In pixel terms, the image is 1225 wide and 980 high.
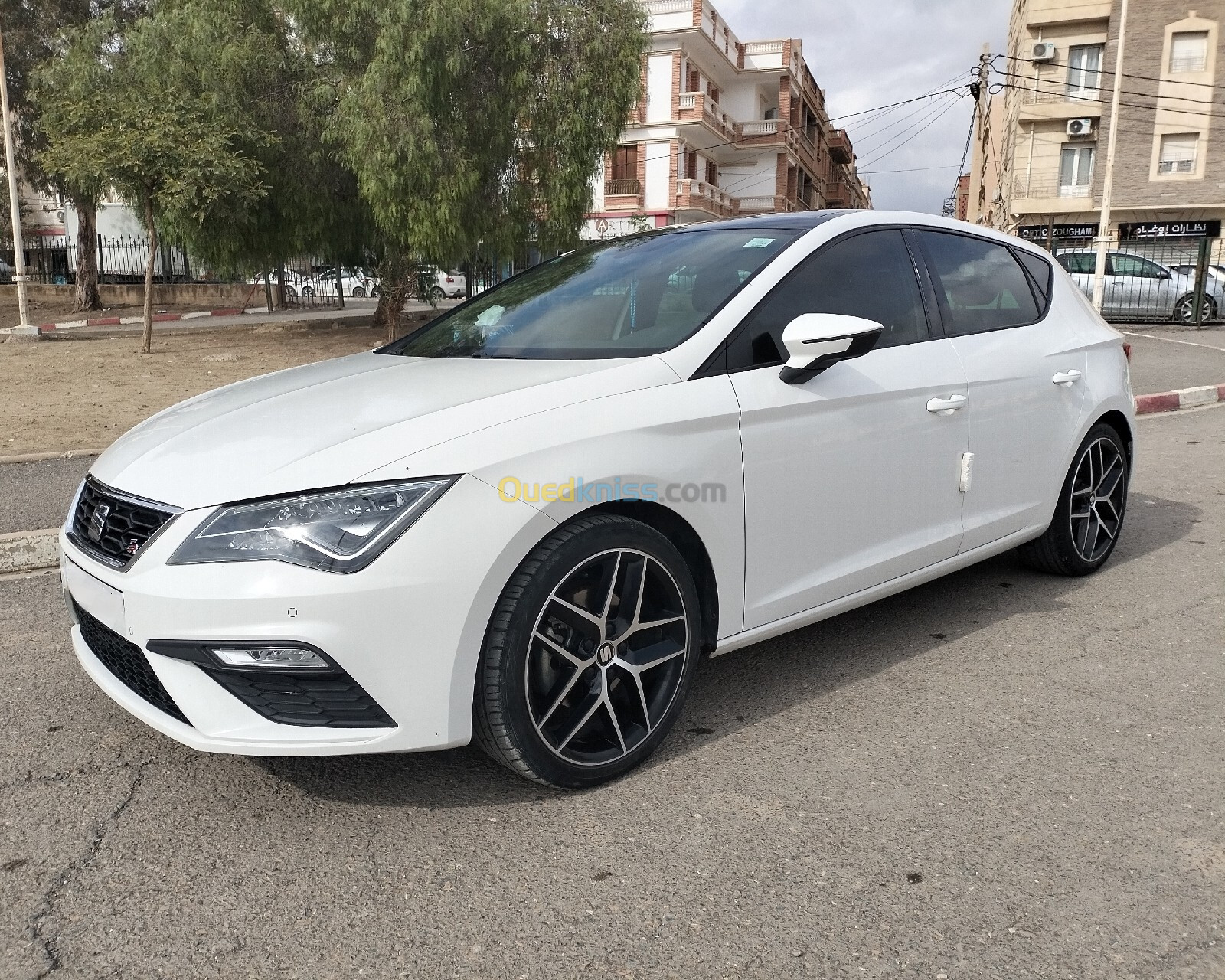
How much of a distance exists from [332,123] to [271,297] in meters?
17.4

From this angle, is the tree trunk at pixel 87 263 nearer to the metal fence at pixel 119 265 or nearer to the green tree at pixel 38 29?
the green tree at pixel 38 29

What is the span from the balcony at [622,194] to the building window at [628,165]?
19cm

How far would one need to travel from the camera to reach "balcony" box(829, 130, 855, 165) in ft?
230

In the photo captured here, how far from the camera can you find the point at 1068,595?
4.46m

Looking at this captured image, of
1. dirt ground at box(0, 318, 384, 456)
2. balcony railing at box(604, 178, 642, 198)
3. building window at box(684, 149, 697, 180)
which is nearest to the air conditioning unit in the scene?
building window at box(684, 149, 697, 180)

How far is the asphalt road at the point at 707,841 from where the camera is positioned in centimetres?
212

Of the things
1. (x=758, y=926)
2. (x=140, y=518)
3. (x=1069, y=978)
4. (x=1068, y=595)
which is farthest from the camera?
(x=1068, y=595)

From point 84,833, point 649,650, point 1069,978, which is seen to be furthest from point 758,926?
point 84,833

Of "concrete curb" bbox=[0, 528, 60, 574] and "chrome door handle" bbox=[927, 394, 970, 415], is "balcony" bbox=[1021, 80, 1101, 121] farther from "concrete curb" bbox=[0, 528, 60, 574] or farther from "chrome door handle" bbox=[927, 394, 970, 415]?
"concrete curb" bbox=[0, 528, 60, 574]

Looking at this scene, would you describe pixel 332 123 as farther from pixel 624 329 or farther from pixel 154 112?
pixel 624 329

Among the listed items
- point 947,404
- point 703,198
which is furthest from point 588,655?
point 703,198

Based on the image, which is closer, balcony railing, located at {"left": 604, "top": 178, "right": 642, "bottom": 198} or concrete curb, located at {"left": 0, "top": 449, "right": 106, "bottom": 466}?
concrete curb, located at {"left": 0, "top": 449, "right": 106, "bottom": 466}

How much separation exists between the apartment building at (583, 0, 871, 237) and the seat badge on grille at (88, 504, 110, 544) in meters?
31.4

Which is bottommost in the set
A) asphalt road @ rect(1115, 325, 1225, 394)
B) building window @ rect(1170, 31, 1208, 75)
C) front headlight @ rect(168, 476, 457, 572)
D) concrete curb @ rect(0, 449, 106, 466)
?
concrete curb @ rect(0, 449, 106, 466)
